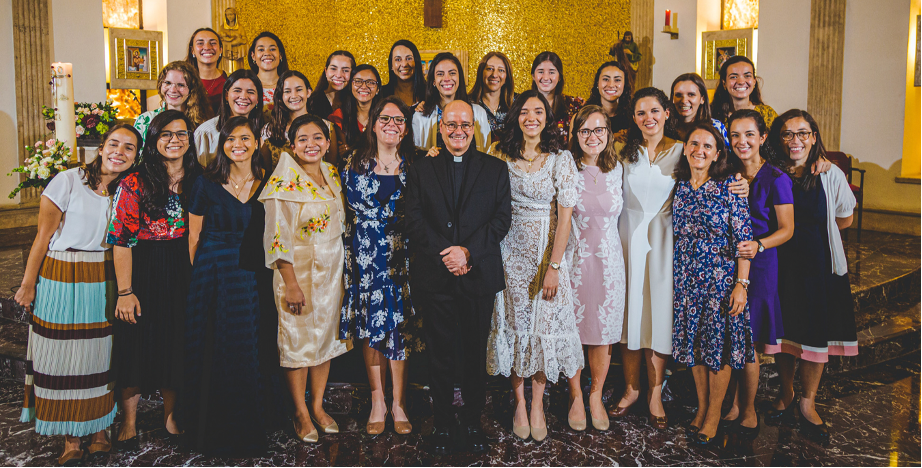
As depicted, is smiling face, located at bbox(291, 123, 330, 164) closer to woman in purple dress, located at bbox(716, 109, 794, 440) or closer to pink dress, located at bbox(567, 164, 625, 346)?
pink dress, located at bbox(567, 164, 625, 346)

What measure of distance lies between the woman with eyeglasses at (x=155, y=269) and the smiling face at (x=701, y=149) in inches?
91.4

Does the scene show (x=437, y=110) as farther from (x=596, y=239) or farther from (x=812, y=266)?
(x=812, y=266)

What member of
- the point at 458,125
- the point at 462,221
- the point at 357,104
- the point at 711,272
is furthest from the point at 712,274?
the point at 357,104

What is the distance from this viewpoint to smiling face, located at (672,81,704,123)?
3.11 meters

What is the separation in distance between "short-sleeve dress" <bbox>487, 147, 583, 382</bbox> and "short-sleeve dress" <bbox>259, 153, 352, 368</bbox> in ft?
2.61

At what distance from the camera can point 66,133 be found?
14.1 feet

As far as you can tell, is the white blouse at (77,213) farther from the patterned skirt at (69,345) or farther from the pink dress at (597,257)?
the pink dress at (597,257)

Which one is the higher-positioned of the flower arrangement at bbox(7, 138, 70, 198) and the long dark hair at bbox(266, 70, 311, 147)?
the long dark hair at bbox(266, 70, 311, 147)

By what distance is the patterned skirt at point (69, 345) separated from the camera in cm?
250

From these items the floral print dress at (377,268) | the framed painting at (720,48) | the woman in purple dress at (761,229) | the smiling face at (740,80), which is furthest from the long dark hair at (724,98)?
the framed painting at (720,48)

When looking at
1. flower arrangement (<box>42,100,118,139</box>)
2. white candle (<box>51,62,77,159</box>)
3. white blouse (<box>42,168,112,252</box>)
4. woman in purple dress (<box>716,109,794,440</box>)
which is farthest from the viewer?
flower arrangement (<box>42,100,118,139</box>)

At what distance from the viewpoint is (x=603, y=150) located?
9.14ft

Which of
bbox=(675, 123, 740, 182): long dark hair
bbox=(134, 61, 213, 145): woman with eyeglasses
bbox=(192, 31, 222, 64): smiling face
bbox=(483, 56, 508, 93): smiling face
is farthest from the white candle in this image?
bbox=(675, 123, 740, 182): long dark hair

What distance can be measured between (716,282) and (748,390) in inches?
23.3
